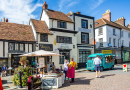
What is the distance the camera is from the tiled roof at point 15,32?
15.1 m

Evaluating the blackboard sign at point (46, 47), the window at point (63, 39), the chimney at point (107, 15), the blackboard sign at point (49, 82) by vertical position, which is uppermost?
the chimney at point (107, 15)

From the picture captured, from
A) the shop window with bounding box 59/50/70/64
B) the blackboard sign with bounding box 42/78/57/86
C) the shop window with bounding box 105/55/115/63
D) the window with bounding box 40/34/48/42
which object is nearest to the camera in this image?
the blackboard sign with bounding box 42/78/57/86

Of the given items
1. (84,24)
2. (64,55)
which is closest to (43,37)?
(64,55)

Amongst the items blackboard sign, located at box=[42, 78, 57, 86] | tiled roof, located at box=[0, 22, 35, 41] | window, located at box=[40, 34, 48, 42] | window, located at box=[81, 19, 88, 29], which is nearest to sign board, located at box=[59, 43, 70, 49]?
window, located at box=[40, 34, 48, 42]

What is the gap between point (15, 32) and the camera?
16.3 meters

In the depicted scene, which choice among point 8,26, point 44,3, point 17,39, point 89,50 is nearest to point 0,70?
point 17,39

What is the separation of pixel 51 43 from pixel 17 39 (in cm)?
476

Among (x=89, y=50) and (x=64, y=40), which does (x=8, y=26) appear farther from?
(x=89, y=50)

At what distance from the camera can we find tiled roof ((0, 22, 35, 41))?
15148 millimetres

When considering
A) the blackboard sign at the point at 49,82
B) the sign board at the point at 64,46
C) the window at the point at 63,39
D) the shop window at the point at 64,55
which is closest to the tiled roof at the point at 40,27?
the window at the point at 63,39

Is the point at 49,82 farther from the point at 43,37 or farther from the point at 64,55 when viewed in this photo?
the point at 64,55

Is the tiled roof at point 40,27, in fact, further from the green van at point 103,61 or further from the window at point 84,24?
the green van at point 103,61

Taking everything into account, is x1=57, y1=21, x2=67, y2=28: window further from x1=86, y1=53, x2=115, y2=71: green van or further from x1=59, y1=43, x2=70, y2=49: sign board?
x1=86, y1=53, x2=115, y2=71: green van

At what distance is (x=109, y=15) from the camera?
31125mm
